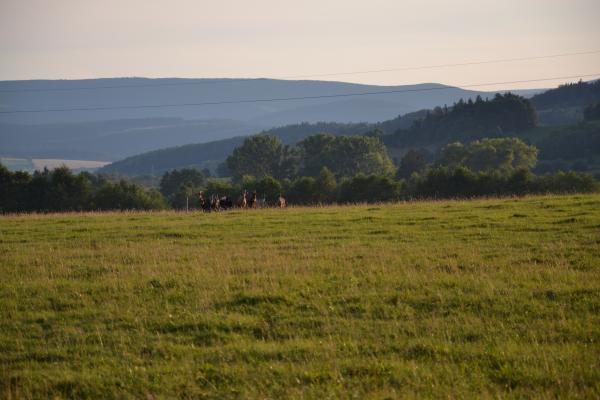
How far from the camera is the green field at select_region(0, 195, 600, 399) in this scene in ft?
34.0

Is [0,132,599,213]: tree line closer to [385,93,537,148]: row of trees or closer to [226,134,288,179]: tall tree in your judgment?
[226,134,288,179]: tall tree

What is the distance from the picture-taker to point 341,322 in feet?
43.1

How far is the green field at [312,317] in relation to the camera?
34.0 ft

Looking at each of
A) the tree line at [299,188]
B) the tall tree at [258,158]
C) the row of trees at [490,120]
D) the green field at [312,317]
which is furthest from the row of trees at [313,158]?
the green field at [312,317]

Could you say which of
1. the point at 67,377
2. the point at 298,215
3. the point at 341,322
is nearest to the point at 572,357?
the point at 341,322

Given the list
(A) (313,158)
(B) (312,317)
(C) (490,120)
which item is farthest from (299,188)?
(C) (490,120)

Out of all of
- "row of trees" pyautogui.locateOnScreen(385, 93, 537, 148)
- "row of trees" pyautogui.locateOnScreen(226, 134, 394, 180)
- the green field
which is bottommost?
the green field

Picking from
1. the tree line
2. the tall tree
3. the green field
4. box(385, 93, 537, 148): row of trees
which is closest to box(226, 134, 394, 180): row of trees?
the tall tree

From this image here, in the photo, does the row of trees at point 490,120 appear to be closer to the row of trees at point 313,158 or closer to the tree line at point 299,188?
the row of trees at point 313,158

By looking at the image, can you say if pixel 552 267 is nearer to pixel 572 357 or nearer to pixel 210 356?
pixel 572 357

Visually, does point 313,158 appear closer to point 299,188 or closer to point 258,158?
point 258,158

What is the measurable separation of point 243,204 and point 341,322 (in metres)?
29.9

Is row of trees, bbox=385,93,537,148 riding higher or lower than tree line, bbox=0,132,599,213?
higher

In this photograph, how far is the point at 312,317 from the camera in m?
13.5
